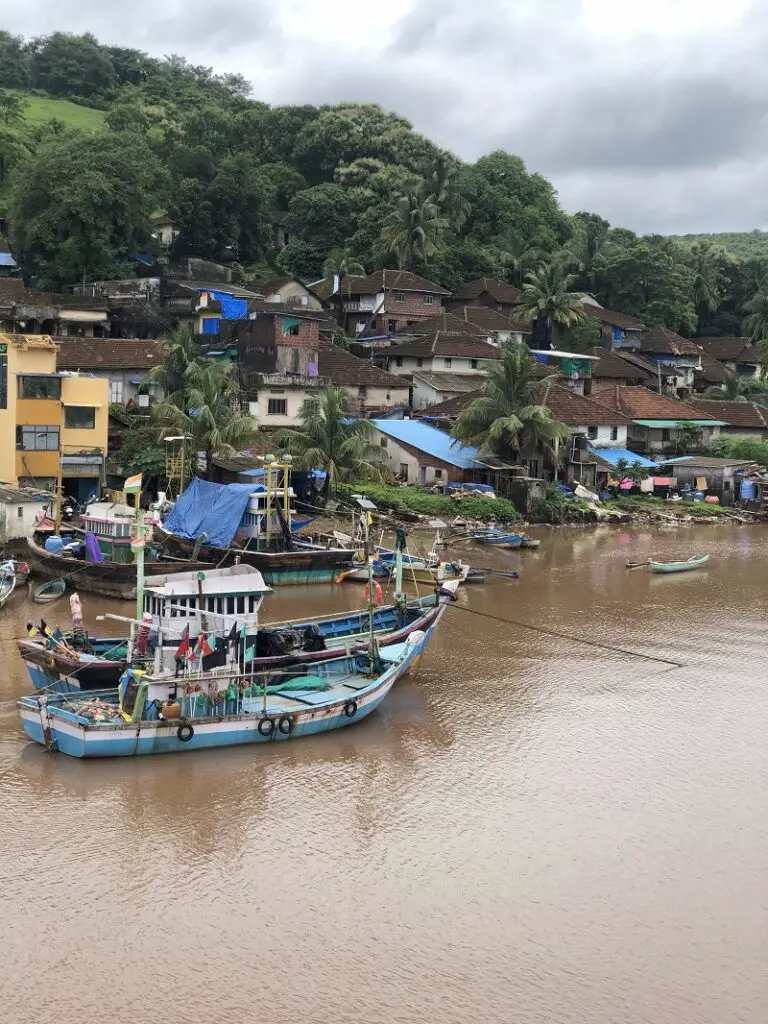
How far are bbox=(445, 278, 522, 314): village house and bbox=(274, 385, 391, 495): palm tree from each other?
29061 mm

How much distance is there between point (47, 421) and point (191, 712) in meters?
21.5

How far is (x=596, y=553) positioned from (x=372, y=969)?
92.2 feet

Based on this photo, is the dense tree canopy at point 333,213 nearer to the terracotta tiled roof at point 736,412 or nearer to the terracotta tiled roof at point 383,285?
the terracotta tiled roof at point 383,285

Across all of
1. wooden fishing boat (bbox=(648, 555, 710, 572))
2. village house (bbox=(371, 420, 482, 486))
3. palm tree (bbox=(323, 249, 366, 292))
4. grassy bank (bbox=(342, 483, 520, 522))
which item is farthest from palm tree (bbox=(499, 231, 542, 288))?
wooden fishing boat (bbox=(648, 555, 710, 572))

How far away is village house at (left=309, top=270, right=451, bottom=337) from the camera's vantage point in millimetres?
64250

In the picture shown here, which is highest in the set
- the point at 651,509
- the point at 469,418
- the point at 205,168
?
the point at 205,168

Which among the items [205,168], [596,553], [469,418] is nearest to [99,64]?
[205,168]

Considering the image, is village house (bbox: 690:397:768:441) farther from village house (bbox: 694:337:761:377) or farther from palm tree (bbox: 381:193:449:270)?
palm tree (bbox: 381:193:449:270)

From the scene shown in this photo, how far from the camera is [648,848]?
15984mm

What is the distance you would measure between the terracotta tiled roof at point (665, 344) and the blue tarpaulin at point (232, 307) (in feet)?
97.5

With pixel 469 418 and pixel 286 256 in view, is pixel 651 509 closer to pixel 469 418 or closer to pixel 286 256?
pixel 469 418

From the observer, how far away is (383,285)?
6391 centimetres

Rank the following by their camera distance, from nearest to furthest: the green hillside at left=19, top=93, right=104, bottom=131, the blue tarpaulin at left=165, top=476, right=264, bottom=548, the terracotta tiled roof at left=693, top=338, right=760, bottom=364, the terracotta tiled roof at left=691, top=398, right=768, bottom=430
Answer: the blue tarpaulin at left=165, top=476, right=264, bottom=548, the terracotta tiled roof at left=691, top=398, right=768, bottom=430, the terracotta tiled roof at left=693, top=338, right=760, bottom=364, the green hillside at left=19, top=93, right=104, bottom=131

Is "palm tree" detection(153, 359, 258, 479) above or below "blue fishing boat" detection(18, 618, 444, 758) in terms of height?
above
